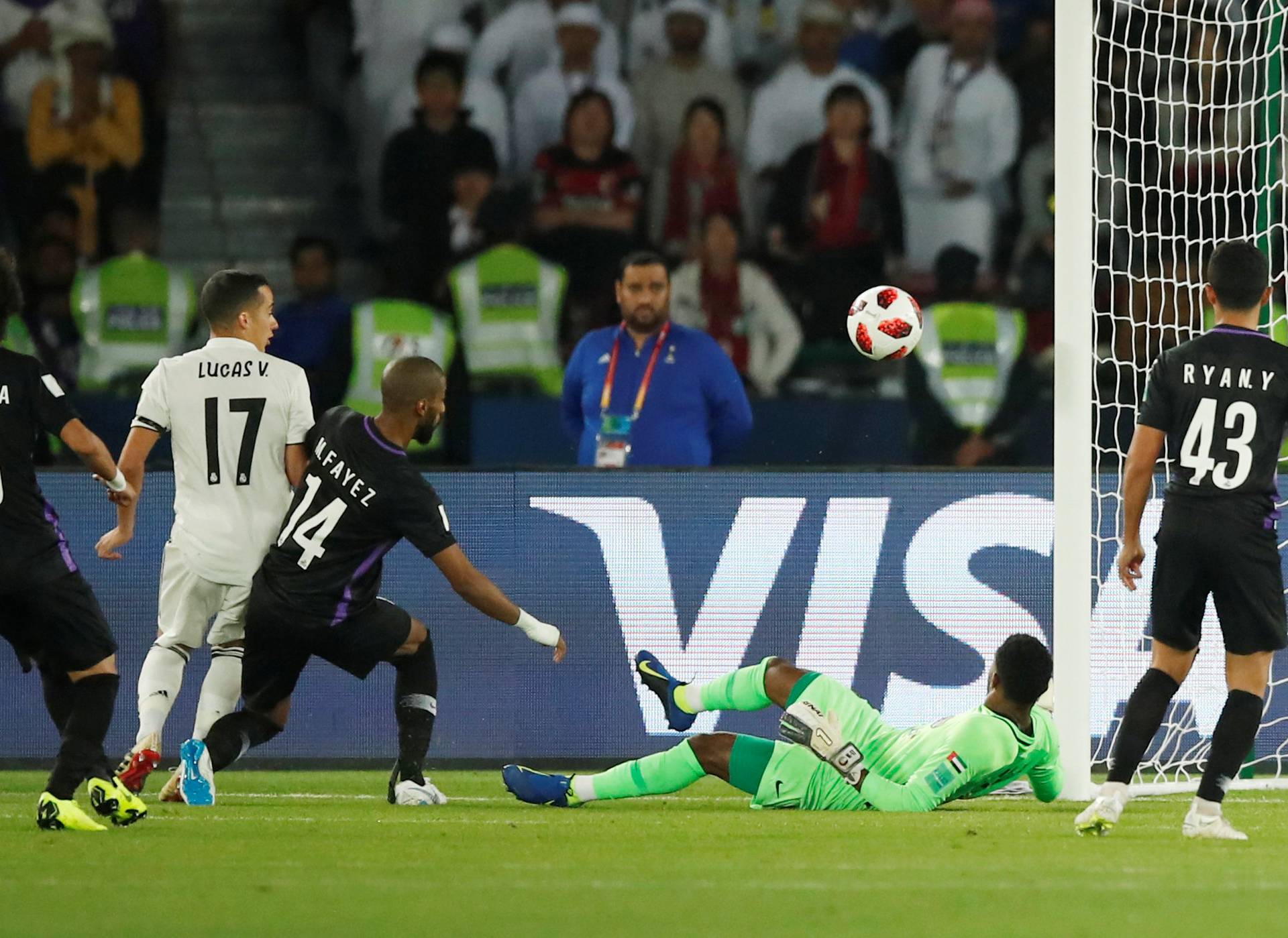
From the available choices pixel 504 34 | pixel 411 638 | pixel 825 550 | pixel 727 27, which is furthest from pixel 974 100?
pixel 411 638

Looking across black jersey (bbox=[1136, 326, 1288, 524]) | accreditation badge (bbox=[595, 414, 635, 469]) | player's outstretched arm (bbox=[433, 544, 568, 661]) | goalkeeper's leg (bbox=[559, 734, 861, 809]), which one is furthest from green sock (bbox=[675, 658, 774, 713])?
accreditation badge (bbox=[595, 414, 635, 469])

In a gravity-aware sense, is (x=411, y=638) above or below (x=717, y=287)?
below

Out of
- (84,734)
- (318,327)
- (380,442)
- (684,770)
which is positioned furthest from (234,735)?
(318,327)

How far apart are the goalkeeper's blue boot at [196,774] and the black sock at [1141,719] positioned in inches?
115

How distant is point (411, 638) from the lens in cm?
683

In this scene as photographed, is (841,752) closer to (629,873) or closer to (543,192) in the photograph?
(629,873)

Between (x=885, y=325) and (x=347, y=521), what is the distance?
241cm

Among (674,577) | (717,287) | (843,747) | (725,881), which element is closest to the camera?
(725,881)

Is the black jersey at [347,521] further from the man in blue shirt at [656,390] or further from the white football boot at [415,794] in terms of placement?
the man in blue shirt at [656,390]

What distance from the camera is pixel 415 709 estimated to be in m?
6.90

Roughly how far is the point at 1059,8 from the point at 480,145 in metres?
4.86

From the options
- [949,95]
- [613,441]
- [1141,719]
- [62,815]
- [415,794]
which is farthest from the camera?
[949,95]

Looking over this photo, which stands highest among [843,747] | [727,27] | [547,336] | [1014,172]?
[727,27]

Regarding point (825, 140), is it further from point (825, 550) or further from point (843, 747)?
point (843, 747)
